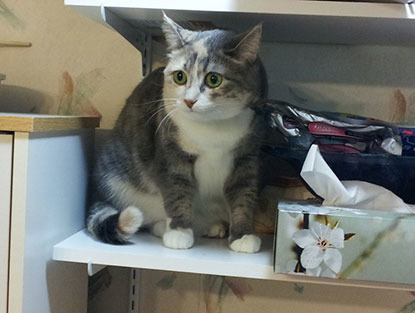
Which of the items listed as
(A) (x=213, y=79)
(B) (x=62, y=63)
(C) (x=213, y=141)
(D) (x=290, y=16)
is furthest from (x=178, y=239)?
(B) (x=62, y=63)

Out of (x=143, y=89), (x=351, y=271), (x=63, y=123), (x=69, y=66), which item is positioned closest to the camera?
(x=351, y=271)

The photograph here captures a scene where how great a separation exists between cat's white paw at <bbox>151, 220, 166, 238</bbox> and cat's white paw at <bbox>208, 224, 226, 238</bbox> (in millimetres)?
99

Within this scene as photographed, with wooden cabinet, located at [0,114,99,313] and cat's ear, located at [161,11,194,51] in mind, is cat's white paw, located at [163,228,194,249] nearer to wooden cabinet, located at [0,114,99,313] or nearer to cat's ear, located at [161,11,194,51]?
wooden cabinet, located at [0,114,99,313]

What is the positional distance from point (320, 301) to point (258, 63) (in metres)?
0.60

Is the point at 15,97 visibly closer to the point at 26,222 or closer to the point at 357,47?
the point at 26,222

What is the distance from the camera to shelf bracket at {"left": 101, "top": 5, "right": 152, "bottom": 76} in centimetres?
88

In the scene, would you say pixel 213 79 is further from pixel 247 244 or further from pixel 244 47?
pixel 247 244

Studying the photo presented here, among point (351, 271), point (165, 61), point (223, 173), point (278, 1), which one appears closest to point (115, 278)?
point (223, 173)

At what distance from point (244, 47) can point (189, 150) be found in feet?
0.74

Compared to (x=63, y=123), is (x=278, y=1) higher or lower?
higher

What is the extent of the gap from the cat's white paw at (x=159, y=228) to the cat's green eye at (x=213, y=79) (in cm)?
32

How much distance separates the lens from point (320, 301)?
117 centimetres

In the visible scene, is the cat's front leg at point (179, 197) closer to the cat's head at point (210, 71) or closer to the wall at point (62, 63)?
the cat's head at point (210, 71)

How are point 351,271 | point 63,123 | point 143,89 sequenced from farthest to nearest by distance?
point 143,89, point 63,123, point 351,271
